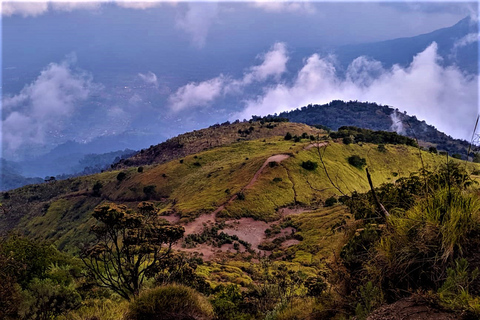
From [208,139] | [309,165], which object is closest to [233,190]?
[309,165]

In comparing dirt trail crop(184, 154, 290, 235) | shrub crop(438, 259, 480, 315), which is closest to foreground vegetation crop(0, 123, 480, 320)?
shrub crop(438, 259, 480, 315)

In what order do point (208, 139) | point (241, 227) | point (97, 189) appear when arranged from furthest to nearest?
point (208, 139), point (97, 189), point (241, 227)

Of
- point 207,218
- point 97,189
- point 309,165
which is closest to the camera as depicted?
point 207,218

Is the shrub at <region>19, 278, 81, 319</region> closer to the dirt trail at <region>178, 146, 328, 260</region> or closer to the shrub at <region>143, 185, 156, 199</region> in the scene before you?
the dirt trail at <region>178, 146, 328, 260</region>

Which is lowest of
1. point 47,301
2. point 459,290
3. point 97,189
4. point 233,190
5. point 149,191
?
point 47,301

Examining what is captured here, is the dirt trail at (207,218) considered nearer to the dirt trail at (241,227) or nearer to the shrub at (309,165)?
the dirt trail at (241,227)

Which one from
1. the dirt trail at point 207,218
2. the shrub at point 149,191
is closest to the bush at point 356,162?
the dirt trail at point 207,218

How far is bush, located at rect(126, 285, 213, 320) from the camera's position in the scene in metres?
6.88

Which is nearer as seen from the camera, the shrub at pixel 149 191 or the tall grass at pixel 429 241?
the tall grass at pixel 429 241

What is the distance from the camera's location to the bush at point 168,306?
6883 mm

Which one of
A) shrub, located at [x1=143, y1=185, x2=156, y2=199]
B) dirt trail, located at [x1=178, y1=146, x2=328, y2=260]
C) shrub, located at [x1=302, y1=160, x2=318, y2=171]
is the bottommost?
dirt trail, located at [x1=178, y1=146, x2=328, y2=260]

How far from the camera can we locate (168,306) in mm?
7020

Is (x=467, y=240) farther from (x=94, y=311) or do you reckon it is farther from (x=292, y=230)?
(x=292, y=230)

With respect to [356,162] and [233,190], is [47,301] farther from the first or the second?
[356,162]
